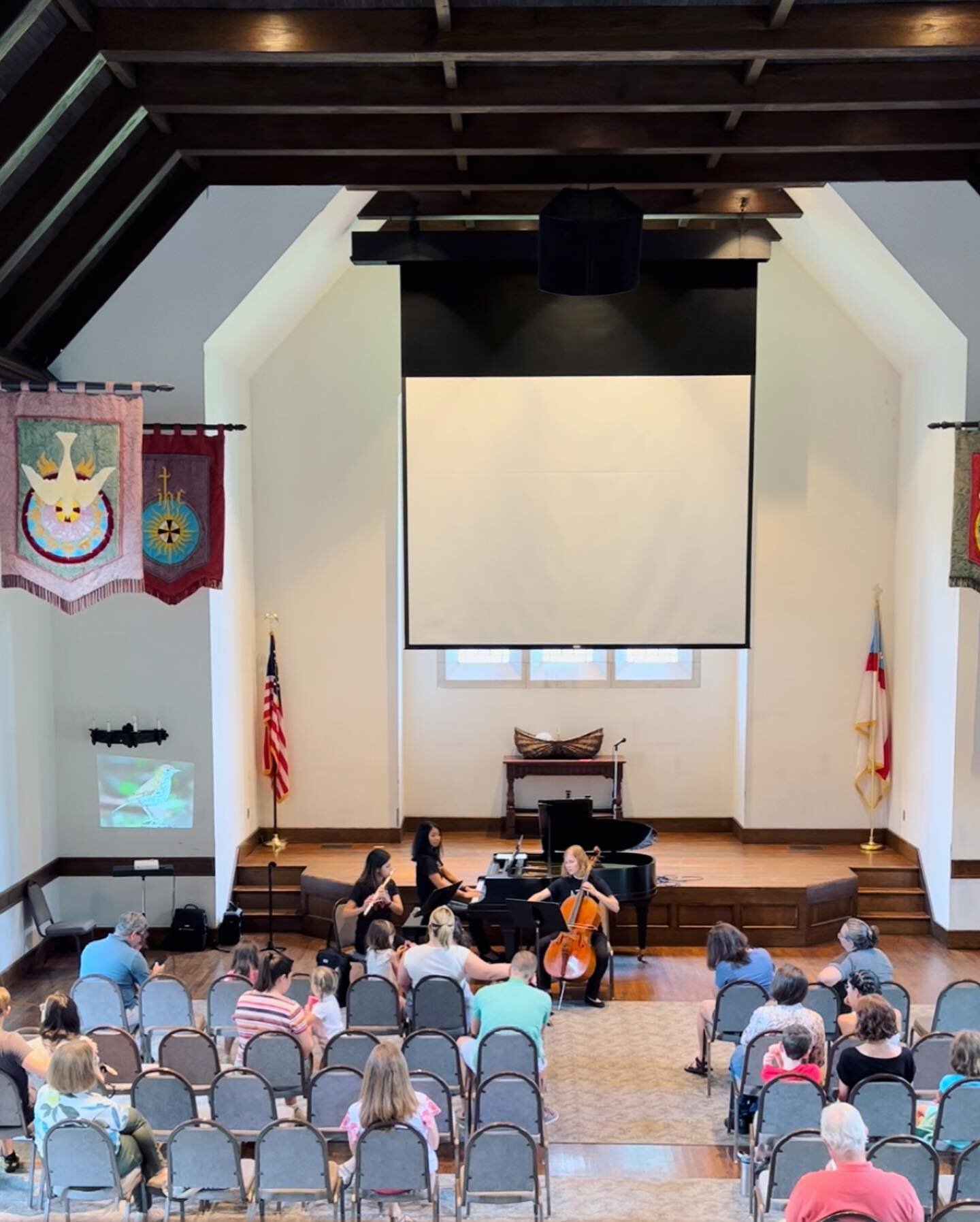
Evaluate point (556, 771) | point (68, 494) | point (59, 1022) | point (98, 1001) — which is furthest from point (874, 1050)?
point (556, 771)

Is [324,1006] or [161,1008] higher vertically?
[324,1006]

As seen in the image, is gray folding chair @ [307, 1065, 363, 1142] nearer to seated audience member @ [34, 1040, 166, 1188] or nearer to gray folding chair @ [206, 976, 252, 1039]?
seated audience member @ [34, 1040, 166, 1188]

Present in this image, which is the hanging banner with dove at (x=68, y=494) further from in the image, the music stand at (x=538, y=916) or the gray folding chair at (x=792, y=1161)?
the gray folding chair at (x=792, y=1161)

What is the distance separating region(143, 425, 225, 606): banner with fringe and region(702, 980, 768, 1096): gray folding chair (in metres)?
5.22

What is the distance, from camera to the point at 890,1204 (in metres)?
5.20

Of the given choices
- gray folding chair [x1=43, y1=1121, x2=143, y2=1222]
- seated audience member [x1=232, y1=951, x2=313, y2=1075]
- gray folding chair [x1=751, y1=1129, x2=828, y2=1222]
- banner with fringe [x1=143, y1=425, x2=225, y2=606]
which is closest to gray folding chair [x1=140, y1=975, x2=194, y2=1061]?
seated audience member [x1=232, y1=951, x2=313, y2=1075]

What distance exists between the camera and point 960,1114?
667cm

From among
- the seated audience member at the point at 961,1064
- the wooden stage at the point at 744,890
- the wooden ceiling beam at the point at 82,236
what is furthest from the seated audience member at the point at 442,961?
the wooden ceiling beam at the point at 82,236

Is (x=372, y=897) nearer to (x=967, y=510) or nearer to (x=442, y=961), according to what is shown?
(x=442, y=961)

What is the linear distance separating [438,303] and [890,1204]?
29.3ft

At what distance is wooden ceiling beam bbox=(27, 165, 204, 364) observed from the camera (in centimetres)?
1072

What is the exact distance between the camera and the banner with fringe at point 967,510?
10.4m

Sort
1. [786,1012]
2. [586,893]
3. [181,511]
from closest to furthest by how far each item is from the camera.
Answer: [786,1012] < [586,893] < [181,511]

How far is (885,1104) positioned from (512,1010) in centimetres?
221
